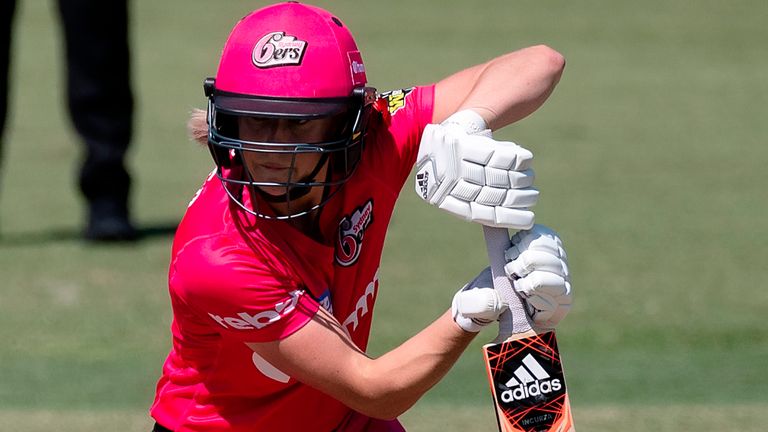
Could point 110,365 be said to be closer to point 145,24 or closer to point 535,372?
point 535,372

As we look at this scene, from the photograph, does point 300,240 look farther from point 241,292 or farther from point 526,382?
point 526,382

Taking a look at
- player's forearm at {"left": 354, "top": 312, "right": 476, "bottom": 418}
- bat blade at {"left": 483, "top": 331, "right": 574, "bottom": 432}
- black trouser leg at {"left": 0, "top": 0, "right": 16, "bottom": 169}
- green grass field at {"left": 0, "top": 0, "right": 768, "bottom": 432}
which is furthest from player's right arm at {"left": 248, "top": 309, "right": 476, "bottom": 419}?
black trouser leg at {"left": 0, "top": 0, "right": 16, "bottom": 169}

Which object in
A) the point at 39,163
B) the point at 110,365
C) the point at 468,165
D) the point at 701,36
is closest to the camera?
the point at 468,165

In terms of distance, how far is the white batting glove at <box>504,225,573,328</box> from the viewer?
3010 millimetres

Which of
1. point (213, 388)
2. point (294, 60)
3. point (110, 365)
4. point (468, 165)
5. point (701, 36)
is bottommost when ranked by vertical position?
point (110, 365)

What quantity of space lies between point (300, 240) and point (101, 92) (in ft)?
16.4

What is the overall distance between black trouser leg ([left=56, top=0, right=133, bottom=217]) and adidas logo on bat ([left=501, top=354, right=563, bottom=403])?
17.6 ft

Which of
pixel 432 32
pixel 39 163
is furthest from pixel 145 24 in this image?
pixel 39 163

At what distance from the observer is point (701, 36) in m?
15.9

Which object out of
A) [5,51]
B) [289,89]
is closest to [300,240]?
[289,89]

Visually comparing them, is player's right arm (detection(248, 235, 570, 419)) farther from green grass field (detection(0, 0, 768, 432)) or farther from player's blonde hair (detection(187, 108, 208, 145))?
green grass field (detection(0, 0, 768, 432))

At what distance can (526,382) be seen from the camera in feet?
10.6

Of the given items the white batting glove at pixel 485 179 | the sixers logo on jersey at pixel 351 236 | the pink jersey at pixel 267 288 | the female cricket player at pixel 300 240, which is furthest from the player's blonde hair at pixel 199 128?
the white batting glove at pixel 485 179

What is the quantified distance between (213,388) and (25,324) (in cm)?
324
